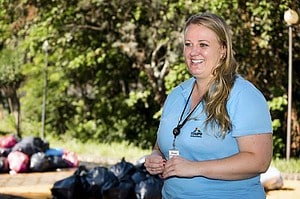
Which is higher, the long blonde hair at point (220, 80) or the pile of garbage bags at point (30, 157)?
the long blonde hair at point (220, 80)

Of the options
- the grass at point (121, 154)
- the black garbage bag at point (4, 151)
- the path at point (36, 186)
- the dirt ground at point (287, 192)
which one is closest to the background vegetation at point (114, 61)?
the grass at point (121, 154)

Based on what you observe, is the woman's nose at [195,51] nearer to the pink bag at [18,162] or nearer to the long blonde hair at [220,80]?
the long blonde hair at [220,80]

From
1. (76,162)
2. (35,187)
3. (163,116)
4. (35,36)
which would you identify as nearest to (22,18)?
(35,36)

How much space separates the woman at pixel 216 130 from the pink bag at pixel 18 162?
31.7 ft

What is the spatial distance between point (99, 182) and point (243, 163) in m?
6.55

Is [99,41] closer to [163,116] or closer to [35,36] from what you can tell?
[35,36]

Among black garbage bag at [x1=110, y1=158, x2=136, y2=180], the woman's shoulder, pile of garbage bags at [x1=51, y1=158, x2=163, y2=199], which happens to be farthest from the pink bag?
the woman's shoulder

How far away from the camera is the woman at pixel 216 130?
2541 millimetres

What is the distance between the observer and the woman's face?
2.66 meters

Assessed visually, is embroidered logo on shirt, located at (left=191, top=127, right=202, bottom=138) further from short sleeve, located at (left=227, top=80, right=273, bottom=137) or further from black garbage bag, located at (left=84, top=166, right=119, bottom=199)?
black garbage bag, located at (left=84, top=166, right=119, bottom=199)

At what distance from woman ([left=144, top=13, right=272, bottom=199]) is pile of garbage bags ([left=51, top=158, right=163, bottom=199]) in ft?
19.2

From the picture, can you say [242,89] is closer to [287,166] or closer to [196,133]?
[196,133]

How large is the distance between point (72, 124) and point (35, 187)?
36.1 ft

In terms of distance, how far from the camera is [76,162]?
13.4 meters
